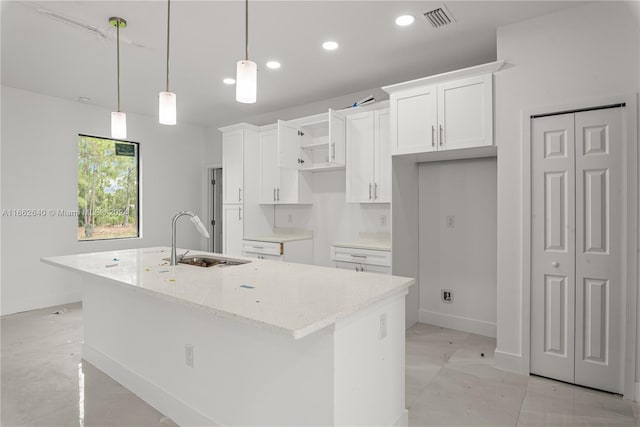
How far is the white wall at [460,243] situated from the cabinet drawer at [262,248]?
1757 mm

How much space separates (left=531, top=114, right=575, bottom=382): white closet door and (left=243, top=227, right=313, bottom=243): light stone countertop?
2.77m

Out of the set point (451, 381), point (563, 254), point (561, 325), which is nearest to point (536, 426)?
point (451, 381)

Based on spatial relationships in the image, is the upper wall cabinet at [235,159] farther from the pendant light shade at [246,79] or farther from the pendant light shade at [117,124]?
the pendant light shade at [246,79]

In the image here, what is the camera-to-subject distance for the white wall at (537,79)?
2479 millimetres

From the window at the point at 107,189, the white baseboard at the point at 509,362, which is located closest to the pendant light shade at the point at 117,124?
the window at the point at 107,189

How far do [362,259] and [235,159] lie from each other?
2490 mm

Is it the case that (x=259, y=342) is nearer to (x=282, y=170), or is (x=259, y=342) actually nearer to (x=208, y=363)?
(x=208, y=363)

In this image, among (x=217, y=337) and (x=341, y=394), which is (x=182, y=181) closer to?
(x=217, y=337)

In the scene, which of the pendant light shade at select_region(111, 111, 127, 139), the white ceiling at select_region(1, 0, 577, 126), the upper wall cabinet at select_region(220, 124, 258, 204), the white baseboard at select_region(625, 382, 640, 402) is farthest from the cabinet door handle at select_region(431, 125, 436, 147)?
the upper wall cabinet at select_region(220, 124, 258, 204)

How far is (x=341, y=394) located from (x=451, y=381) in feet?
5.15

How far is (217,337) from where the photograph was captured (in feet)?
6.51

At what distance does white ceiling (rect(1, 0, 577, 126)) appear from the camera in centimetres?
263

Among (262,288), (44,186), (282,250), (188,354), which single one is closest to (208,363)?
(188,354)

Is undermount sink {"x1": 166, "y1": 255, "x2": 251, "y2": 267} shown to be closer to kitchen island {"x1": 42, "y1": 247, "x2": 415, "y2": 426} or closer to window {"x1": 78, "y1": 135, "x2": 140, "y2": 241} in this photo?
kitchen island {"x1": 42, "y1": 247, "x2": 415, "y2": 426}
